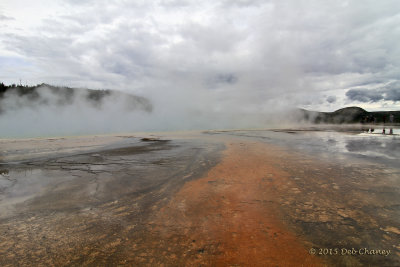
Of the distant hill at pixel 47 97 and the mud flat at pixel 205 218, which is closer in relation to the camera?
the mud flat at pixel 205 218

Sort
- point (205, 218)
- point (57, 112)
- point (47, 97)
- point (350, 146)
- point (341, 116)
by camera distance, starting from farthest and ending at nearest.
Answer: point (341, 116)
point (47, 97)
point (57, 112)
point (350, 146)
point (205, 218)

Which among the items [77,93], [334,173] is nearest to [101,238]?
[334,173]

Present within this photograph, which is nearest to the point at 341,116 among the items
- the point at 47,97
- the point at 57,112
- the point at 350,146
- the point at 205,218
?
the point at 350,146

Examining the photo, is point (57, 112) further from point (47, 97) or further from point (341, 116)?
point (341, 116)

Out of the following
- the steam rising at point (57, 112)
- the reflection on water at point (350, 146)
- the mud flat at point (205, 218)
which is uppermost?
A: the steam rising at point (57, 112)

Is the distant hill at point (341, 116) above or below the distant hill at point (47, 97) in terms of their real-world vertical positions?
below

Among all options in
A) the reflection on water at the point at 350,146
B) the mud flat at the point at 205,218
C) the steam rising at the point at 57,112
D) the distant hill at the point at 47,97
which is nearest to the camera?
the mud flat at the point at 205,218

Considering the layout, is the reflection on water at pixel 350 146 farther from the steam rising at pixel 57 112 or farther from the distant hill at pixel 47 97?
the distant hill at pixel 47 97

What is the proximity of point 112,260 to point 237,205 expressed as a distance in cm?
187

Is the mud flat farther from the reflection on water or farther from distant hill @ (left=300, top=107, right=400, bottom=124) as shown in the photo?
distant hill @ (left=300, top=107, right=400, bottom=124)

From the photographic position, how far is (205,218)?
2688mm

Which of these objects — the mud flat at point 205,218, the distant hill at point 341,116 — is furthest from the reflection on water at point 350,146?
the distant hill at point 341,116

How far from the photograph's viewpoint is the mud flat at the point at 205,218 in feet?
6.44

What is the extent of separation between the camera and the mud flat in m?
1.96
